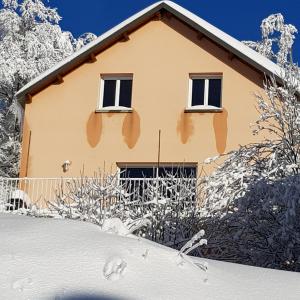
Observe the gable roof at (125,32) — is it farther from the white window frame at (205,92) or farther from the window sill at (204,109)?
the window sill at (204,109)

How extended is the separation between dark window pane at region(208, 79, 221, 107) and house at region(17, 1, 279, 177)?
0.02 m

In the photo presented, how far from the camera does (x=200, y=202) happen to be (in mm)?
10867

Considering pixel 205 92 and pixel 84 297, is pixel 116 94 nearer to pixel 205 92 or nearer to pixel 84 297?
pixel 205 92

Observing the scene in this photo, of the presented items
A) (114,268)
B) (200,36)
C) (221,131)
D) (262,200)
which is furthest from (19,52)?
(114,268)

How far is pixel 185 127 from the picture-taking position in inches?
677

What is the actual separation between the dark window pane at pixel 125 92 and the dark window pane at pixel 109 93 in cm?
19

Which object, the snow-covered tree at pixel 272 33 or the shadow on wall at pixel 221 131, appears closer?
the shadow on wall at pixel 221 131

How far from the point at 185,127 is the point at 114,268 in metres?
13.5

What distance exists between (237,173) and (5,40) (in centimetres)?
1349

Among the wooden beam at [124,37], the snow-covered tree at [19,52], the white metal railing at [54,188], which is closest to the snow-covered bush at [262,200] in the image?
the white metal railing at [54,188]

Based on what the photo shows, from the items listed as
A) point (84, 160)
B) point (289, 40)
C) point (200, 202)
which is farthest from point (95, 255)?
point (289, 40)

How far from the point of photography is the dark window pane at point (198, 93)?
57.7ft

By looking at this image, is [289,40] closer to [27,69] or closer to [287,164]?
[27,69]

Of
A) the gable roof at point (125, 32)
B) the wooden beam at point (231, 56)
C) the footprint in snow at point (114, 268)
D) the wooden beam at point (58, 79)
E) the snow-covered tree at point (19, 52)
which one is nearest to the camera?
the footprint in snow at point (114, 268)
